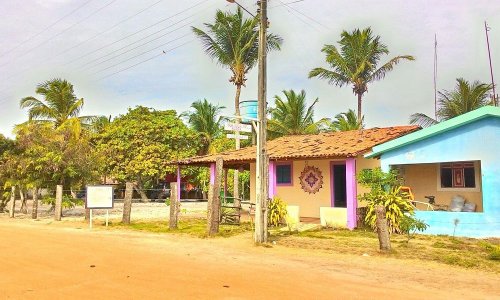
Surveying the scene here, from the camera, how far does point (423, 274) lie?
7547mm

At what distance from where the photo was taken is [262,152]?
1141 cm

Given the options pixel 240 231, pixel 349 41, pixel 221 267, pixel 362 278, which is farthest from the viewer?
pixel 349 41

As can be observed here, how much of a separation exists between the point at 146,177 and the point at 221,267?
26.3 metres

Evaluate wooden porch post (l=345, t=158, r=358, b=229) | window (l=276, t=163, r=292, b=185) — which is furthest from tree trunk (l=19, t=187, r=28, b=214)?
wooden porch post (l=345, t=158, r=358, b=229)

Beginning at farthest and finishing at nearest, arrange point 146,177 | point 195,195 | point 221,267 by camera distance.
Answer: point 195,195 → point 146,177 → point 221,267

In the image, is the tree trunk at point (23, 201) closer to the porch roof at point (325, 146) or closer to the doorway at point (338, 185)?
the porch roof at point (325, 146)

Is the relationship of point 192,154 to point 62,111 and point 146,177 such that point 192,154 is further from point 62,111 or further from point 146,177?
point 62,111

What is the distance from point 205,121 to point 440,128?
993 inches

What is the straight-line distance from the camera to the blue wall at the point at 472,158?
38.9 feet

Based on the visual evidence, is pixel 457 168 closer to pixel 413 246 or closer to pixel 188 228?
pixel 413 246

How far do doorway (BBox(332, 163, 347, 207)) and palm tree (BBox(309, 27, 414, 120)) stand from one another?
1306cm

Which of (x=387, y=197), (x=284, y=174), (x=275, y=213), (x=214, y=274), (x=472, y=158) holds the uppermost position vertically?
(x=472, y=158)

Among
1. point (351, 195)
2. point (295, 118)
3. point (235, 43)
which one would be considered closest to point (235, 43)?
point (235, 43)

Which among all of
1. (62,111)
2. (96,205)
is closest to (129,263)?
(96,205)
